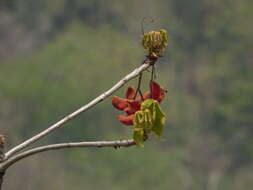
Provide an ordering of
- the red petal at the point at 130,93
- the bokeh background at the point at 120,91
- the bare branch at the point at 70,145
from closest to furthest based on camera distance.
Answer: the bare branch at the point at 70,145 → the red petal at the point at 130,93 → the bokeh background at the point at 120,91

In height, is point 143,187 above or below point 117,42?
below

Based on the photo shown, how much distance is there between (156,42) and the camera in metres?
2.41

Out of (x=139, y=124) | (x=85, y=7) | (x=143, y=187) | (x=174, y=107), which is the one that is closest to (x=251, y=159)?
(x=174, y=107)

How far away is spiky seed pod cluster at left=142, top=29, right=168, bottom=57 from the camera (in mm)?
2406

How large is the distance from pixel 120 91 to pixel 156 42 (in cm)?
2509

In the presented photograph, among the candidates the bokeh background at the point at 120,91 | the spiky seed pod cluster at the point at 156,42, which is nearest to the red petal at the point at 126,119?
the spiky seed pod cluster at the point at 156,42

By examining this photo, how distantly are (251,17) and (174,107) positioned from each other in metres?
6.29

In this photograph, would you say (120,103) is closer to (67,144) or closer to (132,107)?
(132,107)

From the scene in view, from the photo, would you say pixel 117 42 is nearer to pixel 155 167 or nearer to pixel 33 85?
pixel 33 85

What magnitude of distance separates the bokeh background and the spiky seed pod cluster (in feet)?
75.5

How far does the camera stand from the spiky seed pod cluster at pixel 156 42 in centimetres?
241

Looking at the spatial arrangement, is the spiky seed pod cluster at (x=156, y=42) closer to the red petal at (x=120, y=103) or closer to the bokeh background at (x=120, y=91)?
the red petal at (x=120, y=103)

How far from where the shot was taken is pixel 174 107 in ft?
118

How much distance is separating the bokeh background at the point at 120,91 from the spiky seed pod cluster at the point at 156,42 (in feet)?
75.5
